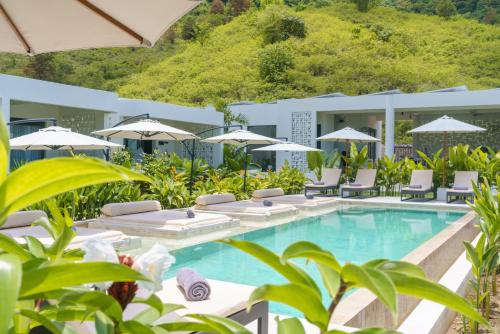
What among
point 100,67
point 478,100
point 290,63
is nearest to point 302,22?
point 290,63

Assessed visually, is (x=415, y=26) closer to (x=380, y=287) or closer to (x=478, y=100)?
(x=478, y=100)

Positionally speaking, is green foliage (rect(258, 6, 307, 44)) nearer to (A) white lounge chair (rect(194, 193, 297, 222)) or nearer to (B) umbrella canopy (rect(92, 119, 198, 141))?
(B) umbrella canopy (rect(92, 119, 198, 141))

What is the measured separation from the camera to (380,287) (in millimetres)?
813

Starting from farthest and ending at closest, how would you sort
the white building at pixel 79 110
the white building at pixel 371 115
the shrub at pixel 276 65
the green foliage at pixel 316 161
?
the shrub at pixel 276 65 → the white building at pixel 371 115 → the green foliage at pixel 316 161 → the white building at pixel 79 110

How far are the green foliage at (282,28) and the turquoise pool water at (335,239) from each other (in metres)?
39.2

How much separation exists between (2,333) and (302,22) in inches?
2058

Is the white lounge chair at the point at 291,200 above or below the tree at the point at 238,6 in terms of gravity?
below

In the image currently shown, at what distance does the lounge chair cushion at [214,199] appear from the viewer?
1131 cm

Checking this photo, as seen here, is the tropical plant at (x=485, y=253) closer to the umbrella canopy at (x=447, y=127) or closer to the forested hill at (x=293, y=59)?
the umbrella canopy at (x=447, y=127)

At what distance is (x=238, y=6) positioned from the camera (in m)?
58.2

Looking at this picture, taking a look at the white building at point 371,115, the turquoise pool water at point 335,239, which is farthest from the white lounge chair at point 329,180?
the white building at point 371,115

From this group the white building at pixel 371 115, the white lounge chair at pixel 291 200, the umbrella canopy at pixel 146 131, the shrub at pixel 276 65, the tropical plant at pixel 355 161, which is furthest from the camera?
the shrub at pixel 276 65

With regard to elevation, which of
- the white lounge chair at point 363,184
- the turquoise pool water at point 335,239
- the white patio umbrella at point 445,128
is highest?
the white patio umbrella at point 445,128

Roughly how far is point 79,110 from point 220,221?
12.5 meters
